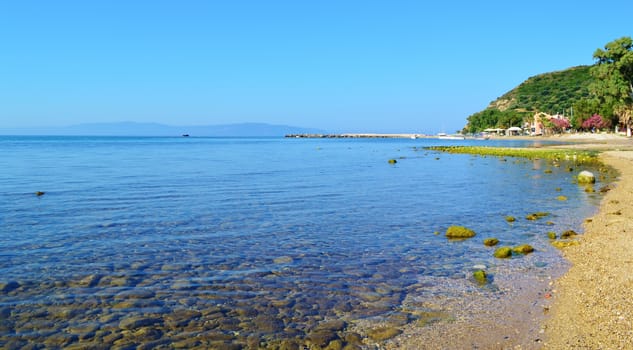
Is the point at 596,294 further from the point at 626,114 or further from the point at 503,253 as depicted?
the point at 626,114

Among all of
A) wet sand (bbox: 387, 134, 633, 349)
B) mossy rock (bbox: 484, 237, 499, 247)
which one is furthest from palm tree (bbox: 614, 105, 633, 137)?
Result: wet sand (bbox: 387, 134, 633, 349)

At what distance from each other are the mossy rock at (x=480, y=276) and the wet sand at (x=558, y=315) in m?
0.43

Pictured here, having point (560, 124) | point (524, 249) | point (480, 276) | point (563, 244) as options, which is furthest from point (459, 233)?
point (560, 124)

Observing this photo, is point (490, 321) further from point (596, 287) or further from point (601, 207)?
point (601, 207)

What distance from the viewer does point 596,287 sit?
33.4 ft

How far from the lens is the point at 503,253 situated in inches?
521

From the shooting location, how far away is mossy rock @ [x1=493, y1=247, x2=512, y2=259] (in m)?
13.2

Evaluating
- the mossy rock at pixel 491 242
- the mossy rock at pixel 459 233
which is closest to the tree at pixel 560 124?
the mossy rock at pixel 459 233

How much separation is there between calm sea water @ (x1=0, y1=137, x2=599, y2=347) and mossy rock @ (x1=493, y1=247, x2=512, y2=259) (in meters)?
0.27

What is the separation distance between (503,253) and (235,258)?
7.08 m

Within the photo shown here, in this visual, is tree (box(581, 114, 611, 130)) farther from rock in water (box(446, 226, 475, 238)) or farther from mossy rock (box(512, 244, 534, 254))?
mossy rock (box(512, 244, 534, 254))

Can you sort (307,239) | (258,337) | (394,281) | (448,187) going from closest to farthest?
(258,337) < (394,281) < (307,239) < (448,187)

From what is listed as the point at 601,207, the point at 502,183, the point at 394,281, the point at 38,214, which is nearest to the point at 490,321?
Result: the point at 394,281

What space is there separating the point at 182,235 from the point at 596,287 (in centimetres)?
1151
